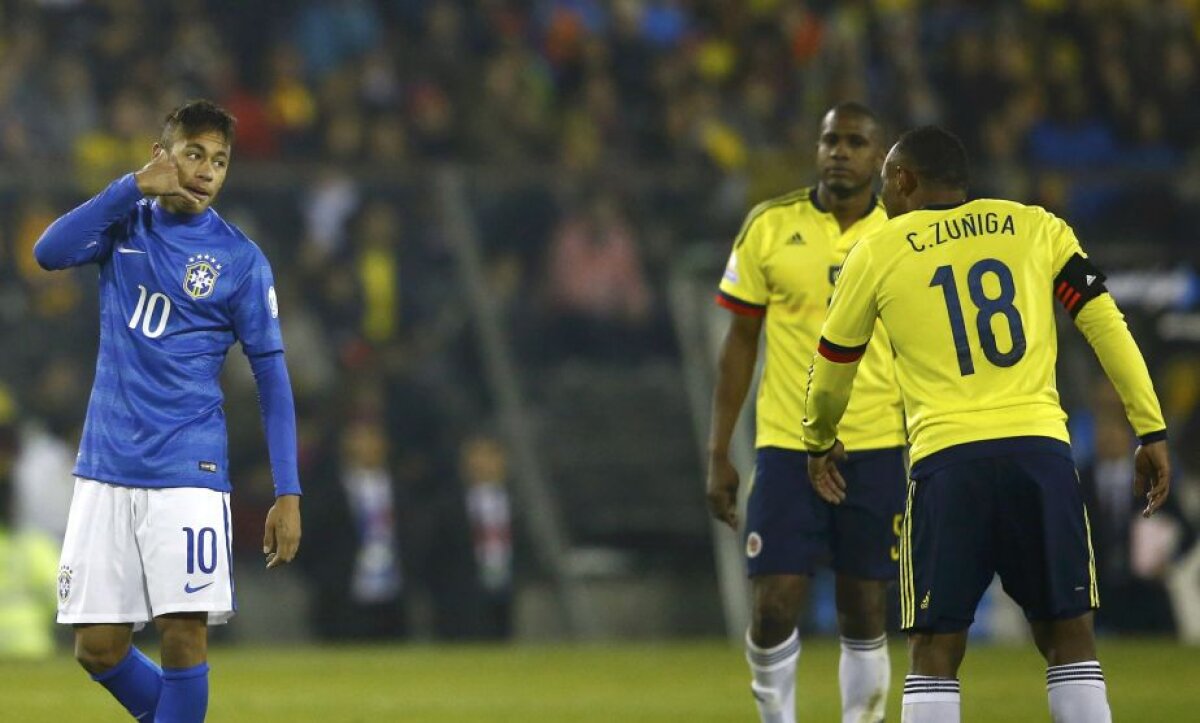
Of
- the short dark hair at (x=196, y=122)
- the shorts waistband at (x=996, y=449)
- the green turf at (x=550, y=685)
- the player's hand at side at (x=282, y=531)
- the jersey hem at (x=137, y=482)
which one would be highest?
the short dark hair at (x=196, y=122)

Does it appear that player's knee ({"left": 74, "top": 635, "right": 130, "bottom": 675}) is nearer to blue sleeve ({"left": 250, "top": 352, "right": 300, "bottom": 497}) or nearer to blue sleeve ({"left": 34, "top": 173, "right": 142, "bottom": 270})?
blue sleeve ({"left": 250, "top": 352, "right": 300, "bottom": 497})

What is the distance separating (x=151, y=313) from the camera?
6.43 m

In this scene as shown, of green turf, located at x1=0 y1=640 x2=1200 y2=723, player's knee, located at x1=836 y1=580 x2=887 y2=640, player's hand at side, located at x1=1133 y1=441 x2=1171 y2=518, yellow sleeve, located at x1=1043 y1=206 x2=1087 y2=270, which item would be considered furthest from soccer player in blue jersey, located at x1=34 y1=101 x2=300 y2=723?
green turf, located at x1=0 y1=640 x2=1200 y2=723

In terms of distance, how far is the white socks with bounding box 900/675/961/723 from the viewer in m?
5.90

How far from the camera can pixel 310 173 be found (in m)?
14.6

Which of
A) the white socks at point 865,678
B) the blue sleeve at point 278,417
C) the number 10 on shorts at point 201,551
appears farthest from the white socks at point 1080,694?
the number 10 on shorts at point 201,551

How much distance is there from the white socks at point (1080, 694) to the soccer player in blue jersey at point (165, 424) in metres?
2.41

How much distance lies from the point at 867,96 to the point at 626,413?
14.3ft

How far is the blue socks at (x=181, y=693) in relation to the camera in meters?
6.34

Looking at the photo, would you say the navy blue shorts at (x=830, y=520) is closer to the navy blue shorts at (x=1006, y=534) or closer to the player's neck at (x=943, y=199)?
the navy blue shorts at (x=1006, y=534)

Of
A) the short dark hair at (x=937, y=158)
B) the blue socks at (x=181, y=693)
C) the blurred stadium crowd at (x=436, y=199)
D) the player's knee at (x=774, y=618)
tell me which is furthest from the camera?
the blurred stadium crowd at (x=436, y=199)

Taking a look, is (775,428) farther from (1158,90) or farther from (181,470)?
(1158,90)

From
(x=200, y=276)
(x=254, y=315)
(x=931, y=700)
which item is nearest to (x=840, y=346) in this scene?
(x=931, y=700)

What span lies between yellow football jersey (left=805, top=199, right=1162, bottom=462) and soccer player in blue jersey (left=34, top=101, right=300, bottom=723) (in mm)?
1979
